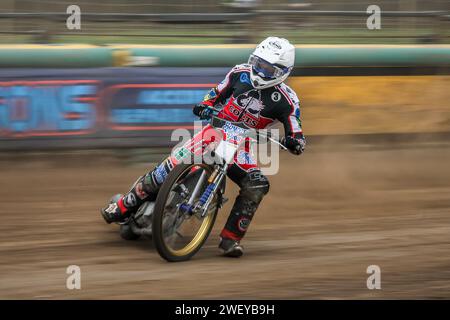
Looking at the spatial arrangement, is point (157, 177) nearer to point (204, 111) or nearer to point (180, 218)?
point (180, 218)

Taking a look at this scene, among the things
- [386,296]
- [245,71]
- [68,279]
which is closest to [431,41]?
[245,71]

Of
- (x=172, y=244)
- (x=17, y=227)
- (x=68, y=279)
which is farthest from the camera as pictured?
(x=17, y=227)

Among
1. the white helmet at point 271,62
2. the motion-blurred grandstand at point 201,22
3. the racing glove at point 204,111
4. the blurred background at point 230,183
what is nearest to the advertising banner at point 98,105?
the blurred background at point 230,183

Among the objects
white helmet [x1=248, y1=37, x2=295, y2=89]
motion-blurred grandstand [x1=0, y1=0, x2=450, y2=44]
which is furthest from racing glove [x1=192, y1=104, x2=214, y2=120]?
motion-blurred grandstand [x1=0, y1=0, x2=450, y2=44]

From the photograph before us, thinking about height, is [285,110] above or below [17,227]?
above

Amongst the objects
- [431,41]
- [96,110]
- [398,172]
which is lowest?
[398,172]

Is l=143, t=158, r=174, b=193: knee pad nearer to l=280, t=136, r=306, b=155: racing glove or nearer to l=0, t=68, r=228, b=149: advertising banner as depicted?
l=280, t=136, r=306, b=155: racing glove

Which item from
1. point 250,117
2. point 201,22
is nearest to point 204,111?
point 250,117

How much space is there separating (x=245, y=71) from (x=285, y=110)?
1.59 feet

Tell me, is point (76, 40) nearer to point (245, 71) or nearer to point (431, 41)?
point (245, 71)

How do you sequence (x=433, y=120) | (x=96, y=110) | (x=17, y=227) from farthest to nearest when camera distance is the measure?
(x=433, y=120) → (x=96, y=110) → (x=17, y=227)

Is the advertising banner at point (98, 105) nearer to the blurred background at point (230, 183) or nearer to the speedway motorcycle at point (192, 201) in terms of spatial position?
the blurred background at point (230, 183)

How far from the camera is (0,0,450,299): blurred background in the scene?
19.5ft

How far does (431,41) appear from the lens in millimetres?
10836
